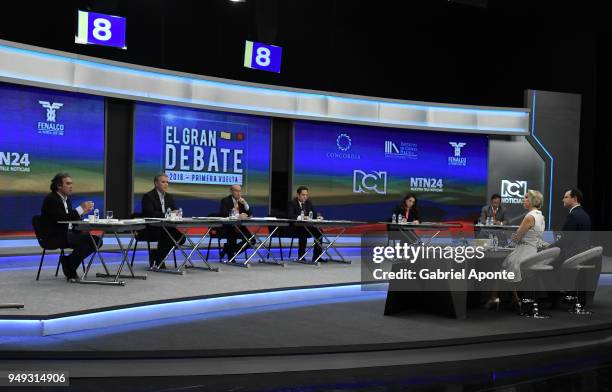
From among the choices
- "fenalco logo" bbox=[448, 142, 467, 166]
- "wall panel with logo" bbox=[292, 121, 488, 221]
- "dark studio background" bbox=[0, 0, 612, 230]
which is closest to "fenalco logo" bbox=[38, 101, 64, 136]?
"dark studio background" bbox=[0, 0, 612, 230]

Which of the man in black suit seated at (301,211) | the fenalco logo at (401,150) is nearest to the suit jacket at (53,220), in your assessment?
the man in black suit seated at (301,211)

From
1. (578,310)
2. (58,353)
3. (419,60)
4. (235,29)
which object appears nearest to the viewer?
(58,353)

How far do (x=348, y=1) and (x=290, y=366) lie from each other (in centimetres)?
875

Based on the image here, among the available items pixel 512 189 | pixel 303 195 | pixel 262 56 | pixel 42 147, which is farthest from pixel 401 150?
pixel 42 147

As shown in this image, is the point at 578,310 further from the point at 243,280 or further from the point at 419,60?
the point at 419,60

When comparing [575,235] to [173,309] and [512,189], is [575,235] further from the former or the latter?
[512,189]

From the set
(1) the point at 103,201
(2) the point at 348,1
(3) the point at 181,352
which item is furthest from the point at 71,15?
(3) the point at 181,352

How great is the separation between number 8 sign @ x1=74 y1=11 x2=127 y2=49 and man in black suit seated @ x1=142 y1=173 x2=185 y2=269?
2.18 meters

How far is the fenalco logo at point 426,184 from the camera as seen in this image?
37.9 ft

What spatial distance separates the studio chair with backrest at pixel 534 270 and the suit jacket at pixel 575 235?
0.24m

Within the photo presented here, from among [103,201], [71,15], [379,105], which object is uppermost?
[71,15]

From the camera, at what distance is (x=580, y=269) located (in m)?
6.02

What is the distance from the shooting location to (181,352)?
386 cm

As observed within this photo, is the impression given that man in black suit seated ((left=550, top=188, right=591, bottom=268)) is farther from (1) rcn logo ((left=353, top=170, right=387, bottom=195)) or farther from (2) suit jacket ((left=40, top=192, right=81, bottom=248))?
(1) rcn logo ((left=353, top=170, right=387, bottom=195))
